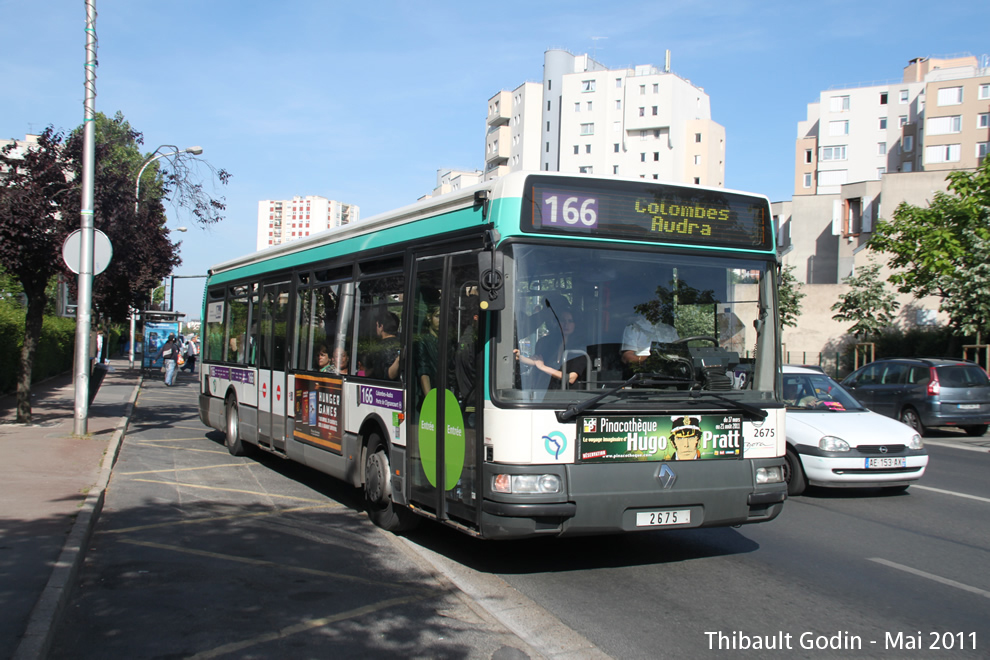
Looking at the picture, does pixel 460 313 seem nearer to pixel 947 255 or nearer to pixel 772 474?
pixel 772 474

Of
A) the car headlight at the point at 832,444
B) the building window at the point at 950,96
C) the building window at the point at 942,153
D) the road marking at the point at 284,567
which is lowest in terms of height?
the road marking at the point at 284,567

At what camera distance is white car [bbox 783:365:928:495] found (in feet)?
34.1

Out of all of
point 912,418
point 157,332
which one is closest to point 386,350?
point 912,418

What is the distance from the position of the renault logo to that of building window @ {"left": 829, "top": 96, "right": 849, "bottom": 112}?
90.7 meters

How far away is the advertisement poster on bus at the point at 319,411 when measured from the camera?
31.0ft

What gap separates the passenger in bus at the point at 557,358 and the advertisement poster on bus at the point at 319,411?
3.66 meters

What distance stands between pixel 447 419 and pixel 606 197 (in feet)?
6.97

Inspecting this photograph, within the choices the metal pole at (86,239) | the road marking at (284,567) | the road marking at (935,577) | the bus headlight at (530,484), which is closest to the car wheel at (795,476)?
the road marking at (935,577)

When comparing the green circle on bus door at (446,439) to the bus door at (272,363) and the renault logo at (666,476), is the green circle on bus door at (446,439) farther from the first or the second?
the bus door at (272,363)

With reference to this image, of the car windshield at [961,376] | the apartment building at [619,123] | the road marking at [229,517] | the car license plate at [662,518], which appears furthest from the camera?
the apartment building at [619,123]

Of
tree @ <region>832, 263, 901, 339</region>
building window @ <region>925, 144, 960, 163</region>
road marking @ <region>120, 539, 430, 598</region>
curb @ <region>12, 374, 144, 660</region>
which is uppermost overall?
building window @ <region>925, 144, 960, 163</region>

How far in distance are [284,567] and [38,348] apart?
21870mm

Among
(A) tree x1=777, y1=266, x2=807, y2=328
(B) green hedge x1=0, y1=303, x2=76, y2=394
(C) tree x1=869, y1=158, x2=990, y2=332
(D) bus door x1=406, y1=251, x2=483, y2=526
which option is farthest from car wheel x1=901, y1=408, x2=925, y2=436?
(A) tree x1=777, y1=266, x2=807, y2=328

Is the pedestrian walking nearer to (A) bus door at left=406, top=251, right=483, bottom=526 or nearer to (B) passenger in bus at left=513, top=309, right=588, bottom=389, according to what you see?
(A) bus door at left=406, top=251, right=483, bottom=526
